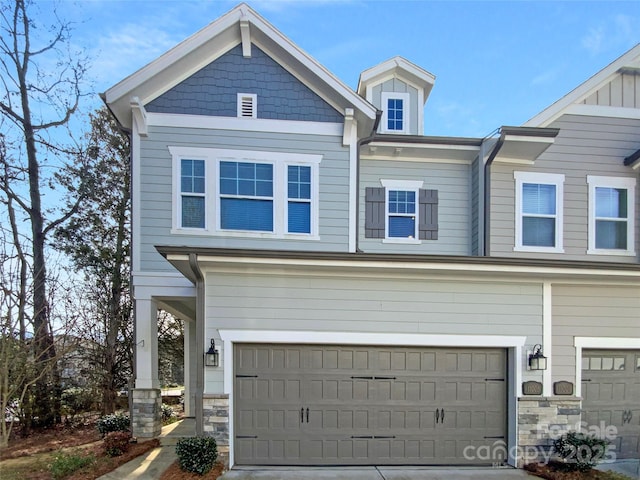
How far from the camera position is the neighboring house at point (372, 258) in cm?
614

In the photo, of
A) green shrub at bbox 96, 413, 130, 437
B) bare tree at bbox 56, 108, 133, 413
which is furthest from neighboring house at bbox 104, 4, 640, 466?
bare tree at bbox 56, 108, 133, 413

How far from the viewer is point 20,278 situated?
346 inches

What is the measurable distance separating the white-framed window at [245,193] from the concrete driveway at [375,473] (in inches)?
164

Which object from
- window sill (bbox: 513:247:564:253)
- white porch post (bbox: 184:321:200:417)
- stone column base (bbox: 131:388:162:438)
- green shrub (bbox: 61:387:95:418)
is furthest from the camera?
white porch post (bbox: 184:321:200:417)

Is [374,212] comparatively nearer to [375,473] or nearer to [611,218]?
[375,473]

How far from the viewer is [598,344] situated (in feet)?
21.4

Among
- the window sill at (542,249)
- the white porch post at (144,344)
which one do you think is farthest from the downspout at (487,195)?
the white porch post at (144,344)

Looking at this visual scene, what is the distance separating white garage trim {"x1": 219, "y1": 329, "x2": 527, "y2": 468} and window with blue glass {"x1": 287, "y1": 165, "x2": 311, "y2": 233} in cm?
249

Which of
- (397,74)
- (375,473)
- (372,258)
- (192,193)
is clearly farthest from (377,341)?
(397,74)

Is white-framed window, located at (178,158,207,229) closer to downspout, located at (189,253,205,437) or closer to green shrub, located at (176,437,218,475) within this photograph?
downspout, located at (189,253,205,437)

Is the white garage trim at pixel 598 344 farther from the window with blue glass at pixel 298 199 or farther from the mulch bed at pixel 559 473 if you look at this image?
the window with blue glass at pixel 298 199

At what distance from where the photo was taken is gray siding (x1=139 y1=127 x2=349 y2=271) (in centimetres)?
758

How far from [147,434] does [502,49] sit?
11.5m

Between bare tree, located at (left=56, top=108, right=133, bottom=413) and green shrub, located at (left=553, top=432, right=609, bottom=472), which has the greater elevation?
bare tree, located at (left=56, top=108, right=133, bottom=413)
